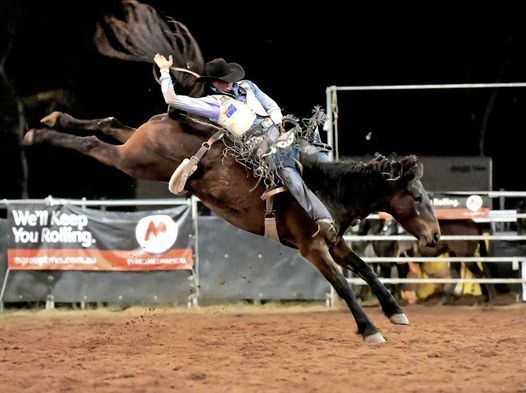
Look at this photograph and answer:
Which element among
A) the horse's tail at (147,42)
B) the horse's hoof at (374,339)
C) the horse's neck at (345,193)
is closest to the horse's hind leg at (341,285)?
the horse's hoof at (374,339)

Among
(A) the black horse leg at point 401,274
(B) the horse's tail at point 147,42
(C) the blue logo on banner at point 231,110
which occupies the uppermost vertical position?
(B) the horse's tail at point 147,42

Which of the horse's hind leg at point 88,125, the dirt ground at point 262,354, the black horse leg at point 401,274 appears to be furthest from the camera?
the black horse leg at point 401,274

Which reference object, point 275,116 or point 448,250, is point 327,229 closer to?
point 275,116

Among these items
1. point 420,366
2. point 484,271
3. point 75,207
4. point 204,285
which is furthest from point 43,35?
point 420,366

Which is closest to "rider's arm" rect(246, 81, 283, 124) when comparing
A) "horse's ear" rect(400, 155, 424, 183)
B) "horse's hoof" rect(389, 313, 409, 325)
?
"horse's ear" rect(400, 155, 424, 183)

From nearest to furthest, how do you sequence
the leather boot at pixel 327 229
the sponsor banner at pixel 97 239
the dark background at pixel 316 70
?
the leather boot at pixel 327 229
the sponsor banner at pixel 97 239
the dark background at pixel 316 70

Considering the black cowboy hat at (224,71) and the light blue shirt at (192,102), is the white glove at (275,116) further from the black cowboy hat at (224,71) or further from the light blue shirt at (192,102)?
the black cowboy hat at (224,71)

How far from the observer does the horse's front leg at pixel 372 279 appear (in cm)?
614

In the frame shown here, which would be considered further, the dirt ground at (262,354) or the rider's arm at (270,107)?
the rider's arm at (270,107)

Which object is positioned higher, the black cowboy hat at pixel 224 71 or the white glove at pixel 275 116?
the black cowboy hat at pixel 224 71

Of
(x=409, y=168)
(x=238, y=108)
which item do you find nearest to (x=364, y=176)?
(x=409, y=168)

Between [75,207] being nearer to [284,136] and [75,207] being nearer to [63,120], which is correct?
[63,120]

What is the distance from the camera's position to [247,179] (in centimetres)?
618

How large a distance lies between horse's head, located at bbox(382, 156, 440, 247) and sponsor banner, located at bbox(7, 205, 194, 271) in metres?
3.97
